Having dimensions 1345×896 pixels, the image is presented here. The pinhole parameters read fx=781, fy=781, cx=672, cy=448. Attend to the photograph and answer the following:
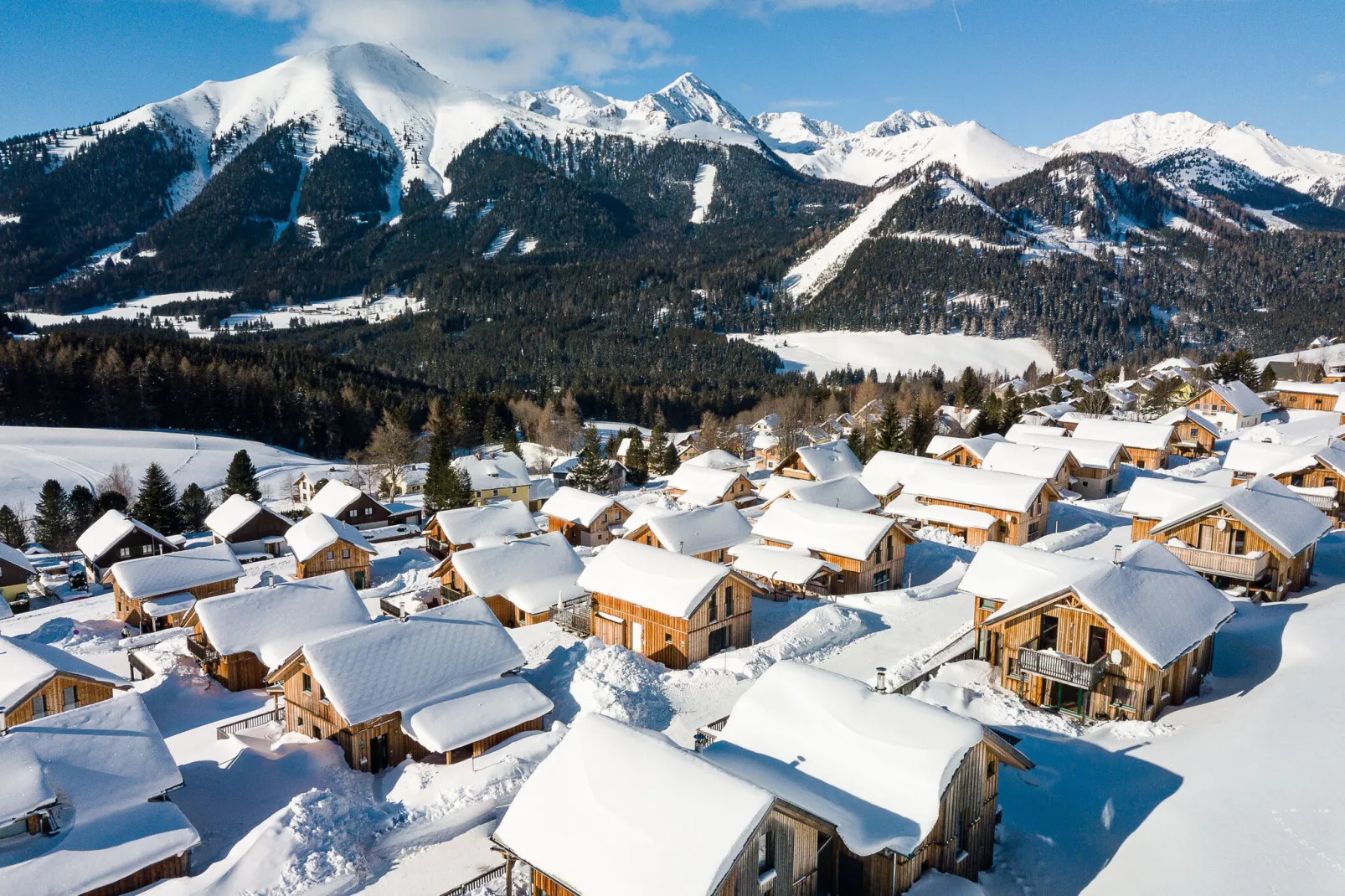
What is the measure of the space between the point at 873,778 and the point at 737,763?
290 centimetres

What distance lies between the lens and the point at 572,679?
29141 millimetres

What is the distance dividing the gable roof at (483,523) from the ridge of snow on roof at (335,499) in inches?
538

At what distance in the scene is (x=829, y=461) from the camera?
62875mm

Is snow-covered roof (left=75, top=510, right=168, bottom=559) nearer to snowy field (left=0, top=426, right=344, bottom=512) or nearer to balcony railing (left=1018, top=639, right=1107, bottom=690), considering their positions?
snowy field (left=0, top=426, right=344, bottom=512)

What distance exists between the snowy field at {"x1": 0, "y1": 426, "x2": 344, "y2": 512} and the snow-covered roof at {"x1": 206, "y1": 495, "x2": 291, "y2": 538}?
27788mm

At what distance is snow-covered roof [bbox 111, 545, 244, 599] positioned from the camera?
4053 cm

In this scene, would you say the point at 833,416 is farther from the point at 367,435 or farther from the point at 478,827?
the point at 478,827

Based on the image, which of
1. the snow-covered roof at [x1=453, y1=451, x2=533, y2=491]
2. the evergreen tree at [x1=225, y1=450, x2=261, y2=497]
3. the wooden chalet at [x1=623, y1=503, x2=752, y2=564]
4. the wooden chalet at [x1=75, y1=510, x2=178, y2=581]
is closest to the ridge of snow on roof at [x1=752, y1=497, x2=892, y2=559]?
the wooden chalet at [x1=623, y1=503, x2=752, y2=564]

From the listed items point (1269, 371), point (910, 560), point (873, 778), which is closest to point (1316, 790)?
point (873, 778)

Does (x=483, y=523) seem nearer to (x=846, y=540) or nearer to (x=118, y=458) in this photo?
(x=846, y=540)

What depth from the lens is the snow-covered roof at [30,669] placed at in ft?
82.0

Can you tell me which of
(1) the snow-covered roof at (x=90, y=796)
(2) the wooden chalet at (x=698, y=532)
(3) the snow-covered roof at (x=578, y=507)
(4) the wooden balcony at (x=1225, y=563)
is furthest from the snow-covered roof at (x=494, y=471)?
(4) the wooden balcony at (x=1225, y=563)

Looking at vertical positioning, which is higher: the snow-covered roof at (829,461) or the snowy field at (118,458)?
the snow-covered roof at (829,461)

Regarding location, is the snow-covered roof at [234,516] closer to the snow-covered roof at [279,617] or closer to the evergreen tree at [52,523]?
the evergreen tree at [52,523]
